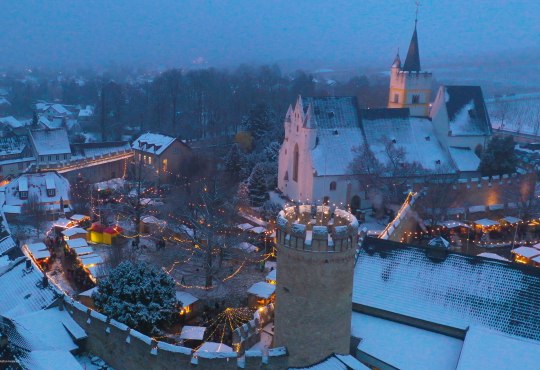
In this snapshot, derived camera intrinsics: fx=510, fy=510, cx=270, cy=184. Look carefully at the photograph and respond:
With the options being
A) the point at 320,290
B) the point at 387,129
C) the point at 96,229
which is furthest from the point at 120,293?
the point at 387,129

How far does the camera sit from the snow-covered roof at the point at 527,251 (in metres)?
26.7

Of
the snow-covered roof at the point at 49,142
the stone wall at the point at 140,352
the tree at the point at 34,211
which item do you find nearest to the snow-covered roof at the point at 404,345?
the stone wall at the point at 140,352

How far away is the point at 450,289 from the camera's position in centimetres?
1569

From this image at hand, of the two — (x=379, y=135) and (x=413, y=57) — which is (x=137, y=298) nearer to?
(x=379, y=135)

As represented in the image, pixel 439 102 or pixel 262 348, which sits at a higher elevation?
pixel 439 102

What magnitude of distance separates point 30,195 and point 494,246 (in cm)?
2957

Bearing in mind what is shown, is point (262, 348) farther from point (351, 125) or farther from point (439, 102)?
point (439, 102)

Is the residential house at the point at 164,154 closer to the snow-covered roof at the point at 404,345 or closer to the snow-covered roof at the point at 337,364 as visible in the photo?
the snow-covered roof at the point at 404,345

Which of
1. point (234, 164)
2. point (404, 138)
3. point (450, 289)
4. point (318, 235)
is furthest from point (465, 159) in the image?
point (318, 235)

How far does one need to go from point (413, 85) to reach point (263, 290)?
2698 centimetres

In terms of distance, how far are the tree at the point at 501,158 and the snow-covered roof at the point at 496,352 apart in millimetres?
26238

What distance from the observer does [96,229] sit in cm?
3047

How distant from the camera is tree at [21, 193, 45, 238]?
102 ft

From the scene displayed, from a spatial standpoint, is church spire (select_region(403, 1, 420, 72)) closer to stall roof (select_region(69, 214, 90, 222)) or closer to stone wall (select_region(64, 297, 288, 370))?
stall roof (select_region(69, 214, 90, 222))
